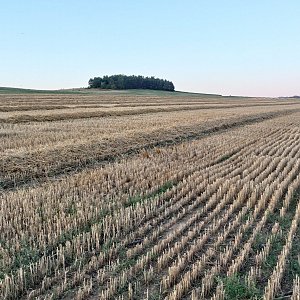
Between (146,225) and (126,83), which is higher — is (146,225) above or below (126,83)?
below

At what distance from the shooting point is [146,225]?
6.74 m

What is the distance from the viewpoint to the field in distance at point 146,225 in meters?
4.74

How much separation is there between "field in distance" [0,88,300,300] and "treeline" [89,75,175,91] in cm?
10465

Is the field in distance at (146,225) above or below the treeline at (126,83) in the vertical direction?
below

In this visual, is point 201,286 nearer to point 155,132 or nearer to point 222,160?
point 222,160

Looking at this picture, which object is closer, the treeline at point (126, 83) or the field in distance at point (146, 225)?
the field in distance at point (146, 225)

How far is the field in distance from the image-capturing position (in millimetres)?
4742

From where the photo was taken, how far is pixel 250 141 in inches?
702

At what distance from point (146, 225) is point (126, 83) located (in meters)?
116

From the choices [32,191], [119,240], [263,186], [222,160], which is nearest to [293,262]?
[119,240]

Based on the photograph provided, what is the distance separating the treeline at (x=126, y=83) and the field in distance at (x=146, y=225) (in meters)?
105

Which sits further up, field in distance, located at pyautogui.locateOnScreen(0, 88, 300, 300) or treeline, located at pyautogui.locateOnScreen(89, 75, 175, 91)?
treeline, located at pyautogui.locateOnScreen(89, 75, 175, 91)

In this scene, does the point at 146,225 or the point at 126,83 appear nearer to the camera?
the point at 146,225

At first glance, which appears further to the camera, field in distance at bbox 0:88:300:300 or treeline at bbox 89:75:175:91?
treeline at bbox 89:75:175:91
